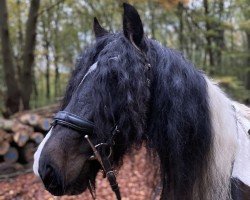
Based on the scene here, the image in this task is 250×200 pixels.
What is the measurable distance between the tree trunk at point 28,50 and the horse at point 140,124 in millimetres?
6165

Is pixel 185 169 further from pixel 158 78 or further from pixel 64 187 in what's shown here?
pixel 64 187

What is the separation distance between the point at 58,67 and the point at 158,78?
13.5 meters

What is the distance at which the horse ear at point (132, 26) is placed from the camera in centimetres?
139

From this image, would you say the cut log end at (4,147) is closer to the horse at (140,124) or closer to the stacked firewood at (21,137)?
the stacked firewood at (21,137)

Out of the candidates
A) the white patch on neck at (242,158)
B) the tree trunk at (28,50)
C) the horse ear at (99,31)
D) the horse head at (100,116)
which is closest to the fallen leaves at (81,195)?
the white patch on neck at (242,158)

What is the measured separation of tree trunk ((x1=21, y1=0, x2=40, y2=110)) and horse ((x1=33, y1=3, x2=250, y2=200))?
20.2ft

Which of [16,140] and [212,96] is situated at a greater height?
[212,96]

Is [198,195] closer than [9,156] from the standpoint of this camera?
Yes

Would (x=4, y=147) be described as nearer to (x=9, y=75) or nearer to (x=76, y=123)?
(x=9, y=75)

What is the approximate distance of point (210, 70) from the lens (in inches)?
287

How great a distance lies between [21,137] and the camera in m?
4.90

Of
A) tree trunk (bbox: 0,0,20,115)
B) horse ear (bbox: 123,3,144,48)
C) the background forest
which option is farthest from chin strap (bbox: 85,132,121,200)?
tree trunk (bbox: 0,0,20,115)

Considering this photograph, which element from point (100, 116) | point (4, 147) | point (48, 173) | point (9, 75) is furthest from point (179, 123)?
point (9, 75)

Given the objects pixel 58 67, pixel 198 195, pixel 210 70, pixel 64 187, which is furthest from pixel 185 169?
pixel 58 67
